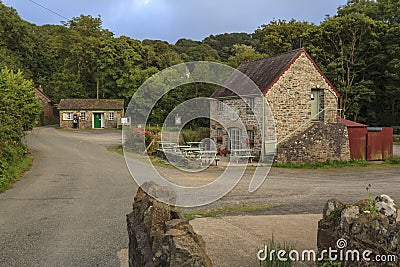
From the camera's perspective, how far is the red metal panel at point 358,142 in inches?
852

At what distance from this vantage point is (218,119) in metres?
25.5

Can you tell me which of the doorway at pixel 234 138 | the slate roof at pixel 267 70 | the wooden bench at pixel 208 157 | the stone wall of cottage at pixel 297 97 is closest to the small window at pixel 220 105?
the slate roof at pixel 267 70

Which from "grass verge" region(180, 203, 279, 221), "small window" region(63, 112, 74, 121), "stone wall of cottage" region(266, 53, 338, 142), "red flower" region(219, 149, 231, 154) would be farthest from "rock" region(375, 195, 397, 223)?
"small window" region(63, 112, 74, 121)

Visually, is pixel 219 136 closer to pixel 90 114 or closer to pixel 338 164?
pixel 338 164

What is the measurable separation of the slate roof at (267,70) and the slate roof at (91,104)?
20803mm

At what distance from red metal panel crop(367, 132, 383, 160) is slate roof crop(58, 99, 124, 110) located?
29.3 metres

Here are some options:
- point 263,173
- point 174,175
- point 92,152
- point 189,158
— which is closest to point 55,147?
point 92,152

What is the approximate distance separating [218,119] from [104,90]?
27598 millimetres

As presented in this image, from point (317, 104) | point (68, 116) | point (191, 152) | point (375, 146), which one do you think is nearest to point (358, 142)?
point (375, 146)

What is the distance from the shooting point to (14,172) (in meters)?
14.5

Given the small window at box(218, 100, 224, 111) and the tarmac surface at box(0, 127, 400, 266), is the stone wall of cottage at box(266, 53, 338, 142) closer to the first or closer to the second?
the tarmac surface at box(0, 127, 400, 266)

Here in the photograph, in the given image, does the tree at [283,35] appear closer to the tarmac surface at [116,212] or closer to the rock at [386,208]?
the tarmac surface at [116,212]

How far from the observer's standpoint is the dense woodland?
35.8 metres

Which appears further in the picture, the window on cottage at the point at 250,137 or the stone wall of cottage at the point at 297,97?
the window on cottage at the point at 250,137
